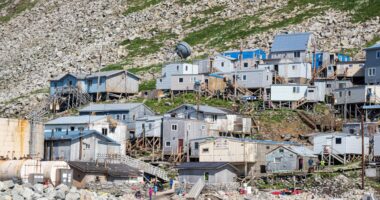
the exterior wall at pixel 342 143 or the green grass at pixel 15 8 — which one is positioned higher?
the green grass at pixel 15 8

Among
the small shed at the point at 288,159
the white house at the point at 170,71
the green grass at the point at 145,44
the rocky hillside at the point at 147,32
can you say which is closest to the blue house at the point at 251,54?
the rocky hillside at the point at 147,32

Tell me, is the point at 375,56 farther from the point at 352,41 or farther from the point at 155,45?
the point at 155,45

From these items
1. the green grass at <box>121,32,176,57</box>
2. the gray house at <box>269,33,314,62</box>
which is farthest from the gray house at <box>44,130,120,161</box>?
the green grass at <box>121,32,176,57</box>

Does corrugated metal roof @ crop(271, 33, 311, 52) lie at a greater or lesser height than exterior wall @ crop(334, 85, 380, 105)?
greater

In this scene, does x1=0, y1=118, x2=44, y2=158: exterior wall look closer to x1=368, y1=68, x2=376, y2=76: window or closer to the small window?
the small window

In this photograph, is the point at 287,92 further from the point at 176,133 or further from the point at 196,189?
the point at 196,189

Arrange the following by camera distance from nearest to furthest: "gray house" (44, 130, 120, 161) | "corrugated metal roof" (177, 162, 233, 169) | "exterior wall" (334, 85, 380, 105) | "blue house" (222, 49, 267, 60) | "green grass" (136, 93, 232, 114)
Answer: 1. "corrugated metal roof" (177, 162, 233, 169)
2. "gray house" (44, 130, 120, 161)
3. "exterior wall" (334, 85, 380, 105)
4. "green grass" (136, 93, 232, 114)
5. "blue house" (222, 49, 267, 60)

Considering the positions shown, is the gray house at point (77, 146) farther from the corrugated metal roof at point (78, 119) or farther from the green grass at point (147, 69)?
the green grass at point (147, 69)
